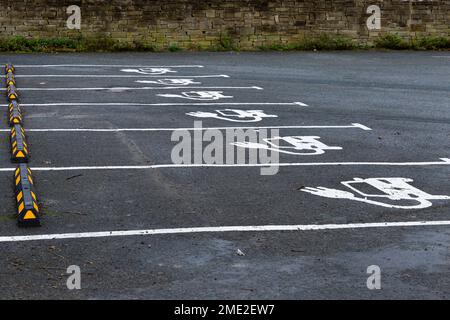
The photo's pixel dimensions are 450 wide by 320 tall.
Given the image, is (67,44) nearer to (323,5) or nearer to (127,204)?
(323,5)

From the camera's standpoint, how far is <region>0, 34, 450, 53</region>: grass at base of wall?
25469mm

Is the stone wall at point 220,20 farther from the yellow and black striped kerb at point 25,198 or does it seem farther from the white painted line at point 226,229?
the white painted line at point 226,229

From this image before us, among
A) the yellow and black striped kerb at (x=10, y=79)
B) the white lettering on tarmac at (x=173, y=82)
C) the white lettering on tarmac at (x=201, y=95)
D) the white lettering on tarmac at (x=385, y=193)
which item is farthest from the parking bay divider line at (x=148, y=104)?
the white lettering on tarmac at (x=385, y=193)

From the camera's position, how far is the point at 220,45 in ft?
87.8

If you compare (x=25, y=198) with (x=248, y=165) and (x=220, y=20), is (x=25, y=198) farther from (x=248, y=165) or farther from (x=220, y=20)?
(x=220, y=20)

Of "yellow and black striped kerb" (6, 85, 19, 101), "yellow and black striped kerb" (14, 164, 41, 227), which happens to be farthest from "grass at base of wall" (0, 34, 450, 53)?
"yellow and black striped kerb" (14, 164, 41, 227)

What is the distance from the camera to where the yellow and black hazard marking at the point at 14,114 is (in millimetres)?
12906

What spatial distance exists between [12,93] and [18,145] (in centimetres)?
527

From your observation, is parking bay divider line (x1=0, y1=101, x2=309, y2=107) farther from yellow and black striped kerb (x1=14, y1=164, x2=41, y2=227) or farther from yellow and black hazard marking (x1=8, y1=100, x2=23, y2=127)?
yellow and black striped kerb (x1=14, y1=164, x2=41, y2=227)

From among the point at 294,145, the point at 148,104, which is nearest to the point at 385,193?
the point at 294,145

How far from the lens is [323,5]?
27.5 m

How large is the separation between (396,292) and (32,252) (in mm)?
3000

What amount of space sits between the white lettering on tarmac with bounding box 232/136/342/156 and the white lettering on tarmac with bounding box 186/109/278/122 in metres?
1.75
